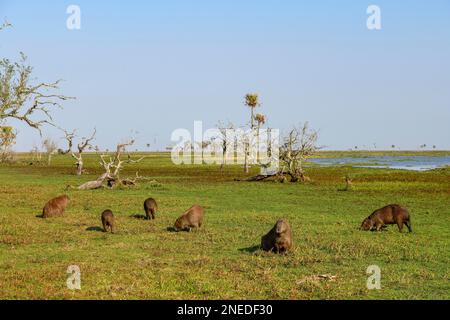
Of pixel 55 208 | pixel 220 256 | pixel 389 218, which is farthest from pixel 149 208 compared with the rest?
pixel 389 218

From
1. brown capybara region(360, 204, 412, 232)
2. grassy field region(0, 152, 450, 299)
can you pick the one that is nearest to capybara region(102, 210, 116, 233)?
grassy field region(0, 152, 450, 299)

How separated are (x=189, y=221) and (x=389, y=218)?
7124 mm

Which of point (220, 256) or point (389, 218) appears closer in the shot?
point (220, 256)

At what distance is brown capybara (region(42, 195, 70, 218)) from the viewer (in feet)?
70.3

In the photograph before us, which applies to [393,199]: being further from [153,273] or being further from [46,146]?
[46,146]

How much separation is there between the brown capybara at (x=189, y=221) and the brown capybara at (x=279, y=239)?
4532 millimetres

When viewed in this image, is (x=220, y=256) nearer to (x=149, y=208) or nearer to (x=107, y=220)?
(x=107, y=220)

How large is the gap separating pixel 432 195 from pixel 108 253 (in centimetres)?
2532

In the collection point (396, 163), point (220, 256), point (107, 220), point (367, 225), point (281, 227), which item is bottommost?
point (396, 163)

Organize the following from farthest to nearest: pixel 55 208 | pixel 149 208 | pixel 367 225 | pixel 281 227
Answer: pixel 55 208, pixel 149 208, pixel 367 225, pixel 281 227

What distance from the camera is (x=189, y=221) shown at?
59.3ft

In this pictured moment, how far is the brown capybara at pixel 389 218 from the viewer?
59.1ft

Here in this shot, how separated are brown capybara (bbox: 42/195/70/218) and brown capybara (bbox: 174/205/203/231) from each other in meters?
6.44
